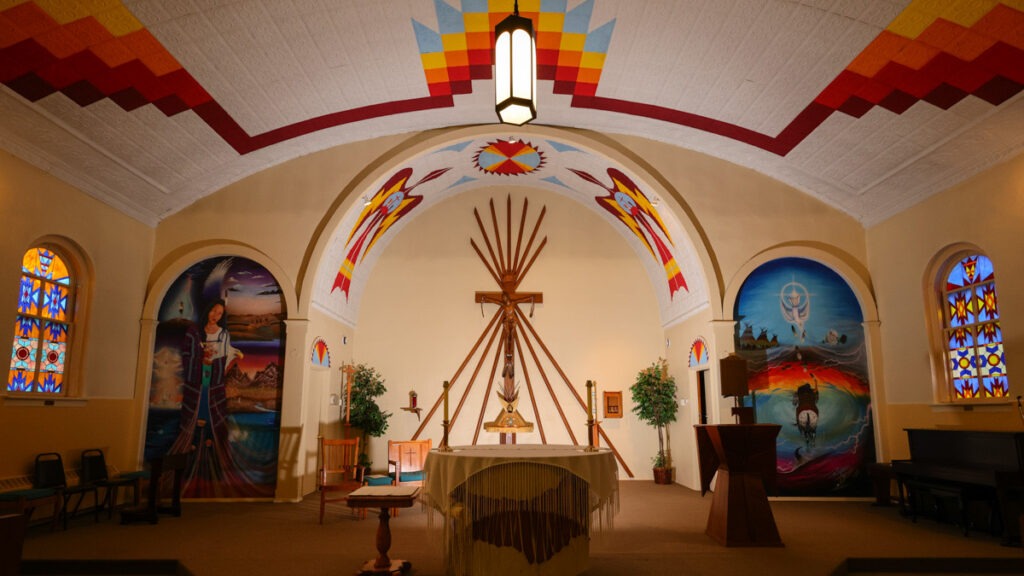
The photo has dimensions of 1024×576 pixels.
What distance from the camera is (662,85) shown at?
7.29 meters

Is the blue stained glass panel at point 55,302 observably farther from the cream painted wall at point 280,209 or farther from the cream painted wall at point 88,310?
the cream painted wall at point 280,209

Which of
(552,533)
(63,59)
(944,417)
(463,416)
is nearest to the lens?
(552,533)

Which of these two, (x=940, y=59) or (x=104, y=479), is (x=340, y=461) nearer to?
(x=104, y=479)

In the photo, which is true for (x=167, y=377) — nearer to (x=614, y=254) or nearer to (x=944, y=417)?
(x=614, y=254)

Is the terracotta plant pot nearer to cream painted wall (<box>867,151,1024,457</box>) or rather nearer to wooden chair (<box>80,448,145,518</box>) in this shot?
cream painted wall (<box>867,151,1024,457</box>)

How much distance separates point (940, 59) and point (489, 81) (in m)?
4.36

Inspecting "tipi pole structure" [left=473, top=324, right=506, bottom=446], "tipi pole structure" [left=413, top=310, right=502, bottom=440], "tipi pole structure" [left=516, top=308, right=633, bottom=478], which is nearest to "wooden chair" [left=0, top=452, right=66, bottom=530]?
"tipi pole structure" [left=413, top=310, right=502, bottom=440]

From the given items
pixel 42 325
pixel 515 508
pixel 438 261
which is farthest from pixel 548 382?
pixel 42 325

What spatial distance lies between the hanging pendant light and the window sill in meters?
5.69

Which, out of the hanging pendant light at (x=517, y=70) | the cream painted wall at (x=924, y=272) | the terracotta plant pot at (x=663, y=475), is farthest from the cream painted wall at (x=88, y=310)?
the cream painted wall at (x=924, y=272)

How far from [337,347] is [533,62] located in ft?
24.1

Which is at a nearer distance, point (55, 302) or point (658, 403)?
point (55, 302)

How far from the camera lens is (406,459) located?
859 cm

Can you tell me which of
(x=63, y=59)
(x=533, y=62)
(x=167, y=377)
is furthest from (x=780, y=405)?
(x=63, y=59)
